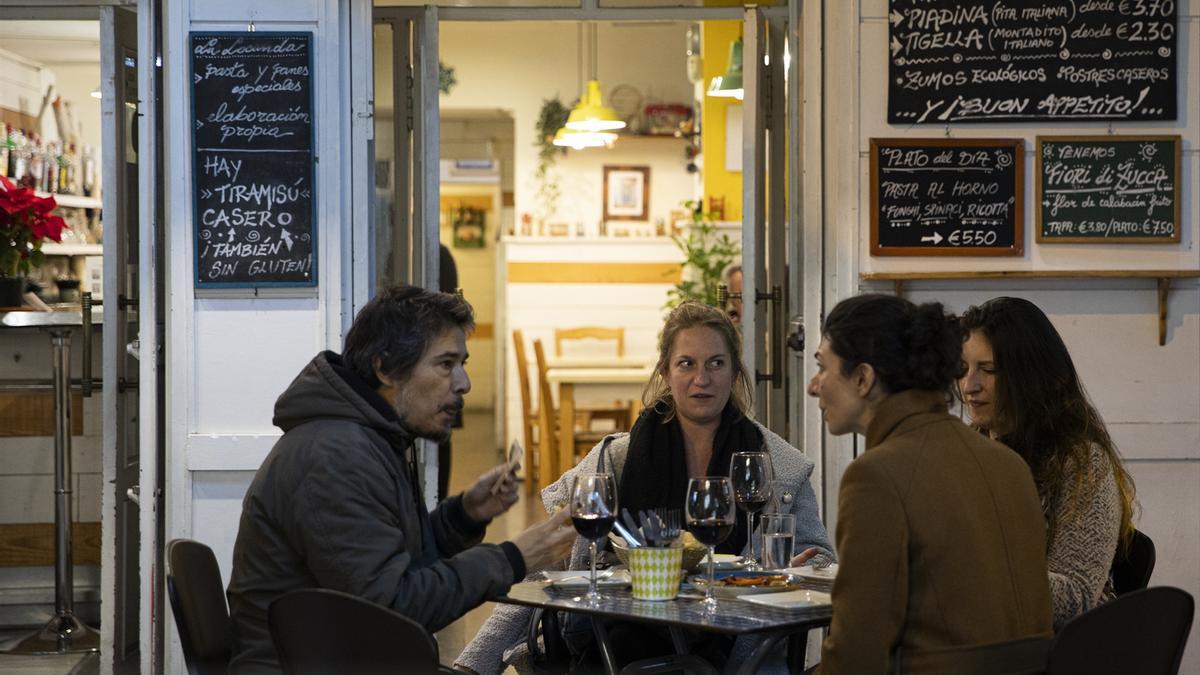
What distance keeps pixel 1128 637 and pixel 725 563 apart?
3.28ft

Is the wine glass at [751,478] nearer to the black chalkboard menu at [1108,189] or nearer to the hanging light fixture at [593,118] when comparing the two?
the black chalkboard menu at [1108,189]

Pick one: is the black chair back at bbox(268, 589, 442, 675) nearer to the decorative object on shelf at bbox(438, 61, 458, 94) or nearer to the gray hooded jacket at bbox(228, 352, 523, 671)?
the gray hooded jacket at bbox(228, 352, 523, 671)

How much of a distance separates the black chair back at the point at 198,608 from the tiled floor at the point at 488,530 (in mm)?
2733

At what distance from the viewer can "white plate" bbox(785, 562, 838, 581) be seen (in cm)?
293

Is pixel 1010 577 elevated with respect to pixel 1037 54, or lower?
lower

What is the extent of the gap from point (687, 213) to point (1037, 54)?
6.80 m

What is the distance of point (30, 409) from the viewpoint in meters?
5.85

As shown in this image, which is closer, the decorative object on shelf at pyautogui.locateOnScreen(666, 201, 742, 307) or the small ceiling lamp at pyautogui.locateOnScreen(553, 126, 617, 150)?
the decorative object on shelf at pyautogui.locateOnScreen(666, 201, 742, 307)

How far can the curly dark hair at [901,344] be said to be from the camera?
2398 mm

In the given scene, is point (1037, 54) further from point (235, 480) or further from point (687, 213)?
point (687, 213)

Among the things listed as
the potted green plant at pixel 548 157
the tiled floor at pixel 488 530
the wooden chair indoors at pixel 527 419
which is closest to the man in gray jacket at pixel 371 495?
the tiled floor at pixel 488 530

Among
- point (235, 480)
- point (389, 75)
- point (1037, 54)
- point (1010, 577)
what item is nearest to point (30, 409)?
point (235, 480)

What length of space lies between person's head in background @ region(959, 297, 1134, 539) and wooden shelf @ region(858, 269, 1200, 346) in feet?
4.55

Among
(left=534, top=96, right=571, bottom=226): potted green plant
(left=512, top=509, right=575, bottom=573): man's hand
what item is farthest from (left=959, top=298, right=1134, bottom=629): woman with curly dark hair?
(left=534, top=96, right=571, bottom=226): potted green plant
